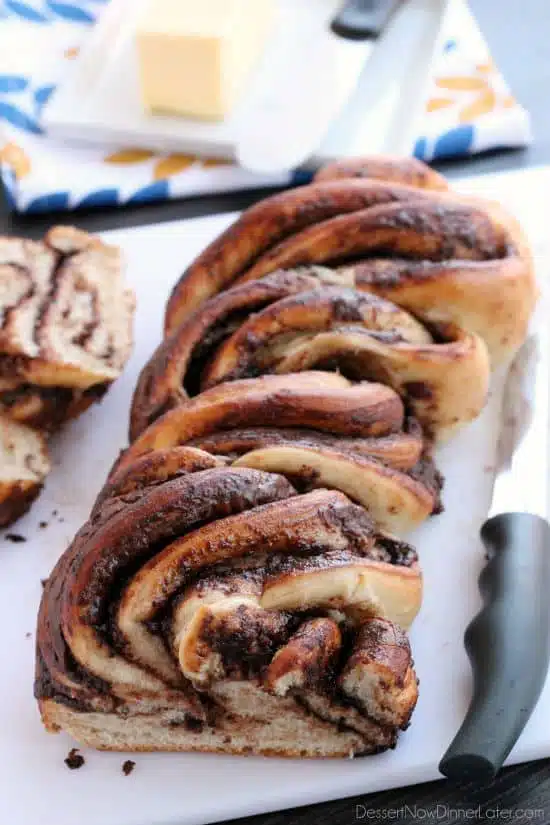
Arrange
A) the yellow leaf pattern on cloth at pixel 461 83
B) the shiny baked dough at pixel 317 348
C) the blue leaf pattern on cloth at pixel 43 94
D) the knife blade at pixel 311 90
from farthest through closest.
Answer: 1. the blue leaf pattern on cloth at pixel 43 94
2. the yellow leaf pattern on cloth at pixel 461 83
3. the knife blade at pixel 311 90
4. the shiny baked dough at pixel 317 348

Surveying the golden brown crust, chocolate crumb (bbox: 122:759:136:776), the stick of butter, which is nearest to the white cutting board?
chocolate crumb (bbox: 122:759:136:776)

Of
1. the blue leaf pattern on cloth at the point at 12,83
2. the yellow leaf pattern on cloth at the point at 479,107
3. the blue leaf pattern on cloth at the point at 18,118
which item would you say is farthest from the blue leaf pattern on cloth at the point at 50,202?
the yellow leaf pattern on cloth at the point at 479,107

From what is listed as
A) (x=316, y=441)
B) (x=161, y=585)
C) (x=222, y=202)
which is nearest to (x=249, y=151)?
(x=222, y=202)

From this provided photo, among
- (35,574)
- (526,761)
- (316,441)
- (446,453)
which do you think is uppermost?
(316,441)

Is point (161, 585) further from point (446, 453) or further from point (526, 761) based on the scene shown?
point (446, 453)

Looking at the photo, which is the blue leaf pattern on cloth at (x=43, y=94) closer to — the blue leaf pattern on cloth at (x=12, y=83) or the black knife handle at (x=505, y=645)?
the blue leaf pattern on cloth at (x=12, y=83)

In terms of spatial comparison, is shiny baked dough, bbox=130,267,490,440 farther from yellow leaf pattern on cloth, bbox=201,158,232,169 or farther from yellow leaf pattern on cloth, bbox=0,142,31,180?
yellow leaf pattern on cloth, bbox=0,142,31,180

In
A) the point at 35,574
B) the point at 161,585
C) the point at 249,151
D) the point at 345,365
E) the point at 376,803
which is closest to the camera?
the point at 161,585
